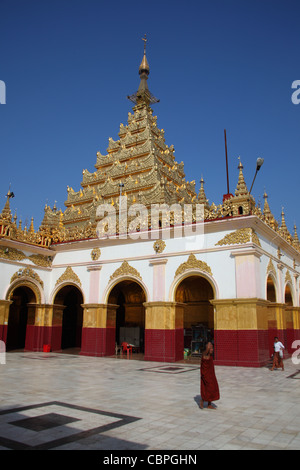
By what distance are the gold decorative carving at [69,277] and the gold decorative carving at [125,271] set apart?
7.58ft

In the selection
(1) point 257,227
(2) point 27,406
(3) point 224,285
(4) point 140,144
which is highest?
(4) point 140,144

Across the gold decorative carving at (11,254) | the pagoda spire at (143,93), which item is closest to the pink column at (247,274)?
the gold decorative carving at (11,254)

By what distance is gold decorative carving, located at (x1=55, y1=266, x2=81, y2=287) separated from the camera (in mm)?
19500

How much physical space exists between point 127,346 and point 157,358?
313cm

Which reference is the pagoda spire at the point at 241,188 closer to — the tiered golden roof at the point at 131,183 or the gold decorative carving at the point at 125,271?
the tiered golden roof at the point at 131,183

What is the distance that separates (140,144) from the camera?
30.1 meters

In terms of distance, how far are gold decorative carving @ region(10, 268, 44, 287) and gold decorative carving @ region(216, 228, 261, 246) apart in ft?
32.1


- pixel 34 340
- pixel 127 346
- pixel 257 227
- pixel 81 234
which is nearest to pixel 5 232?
pixel 81 234

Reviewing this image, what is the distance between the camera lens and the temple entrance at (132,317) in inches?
815

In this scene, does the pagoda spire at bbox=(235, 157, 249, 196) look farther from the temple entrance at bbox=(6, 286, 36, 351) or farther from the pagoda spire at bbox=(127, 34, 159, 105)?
the pagoda spire at bbox=(127, 34, 159, 105)

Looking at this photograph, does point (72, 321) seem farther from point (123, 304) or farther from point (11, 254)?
point (11, 254)

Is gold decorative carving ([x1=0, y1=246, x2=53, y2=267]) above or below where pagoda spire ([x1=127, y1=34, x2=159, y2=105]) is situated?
below

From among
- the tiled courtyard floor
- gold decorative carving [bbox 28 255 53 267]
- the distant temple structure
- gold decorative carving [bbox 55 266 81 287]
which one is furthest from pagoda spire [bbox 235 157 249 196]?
gold decorative carving [bbox 28 255 53 267]
